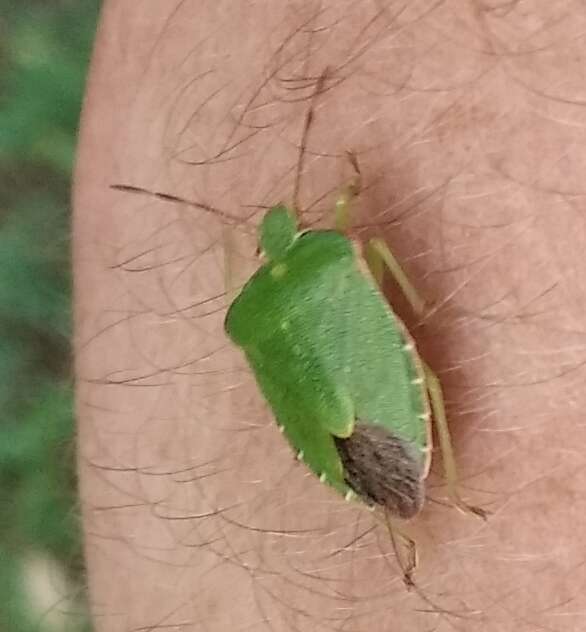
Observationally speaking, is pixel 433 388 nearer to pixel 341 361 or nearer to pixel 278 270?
pixel 341 361

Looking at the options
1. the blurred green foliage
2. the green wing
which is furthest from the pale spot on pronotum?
the blurred green foliage

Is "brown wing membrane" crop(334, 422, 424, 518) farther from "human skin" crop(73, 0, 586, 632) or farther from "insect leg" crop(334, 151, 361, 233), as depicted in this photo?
"insect leg" crop(334, 151, 361, 233)

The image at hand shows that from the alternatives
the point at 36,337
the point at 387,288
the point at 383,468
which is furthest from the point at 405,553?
the point at 36,337

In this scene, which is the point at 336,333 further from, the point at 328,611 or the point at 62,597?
the point at 62,597

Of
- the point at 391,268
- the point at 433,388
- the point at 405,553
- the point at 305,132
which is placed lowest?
the point at 405,553

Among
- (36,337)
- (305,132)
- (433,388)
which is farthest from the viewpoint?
(36,337)
